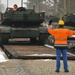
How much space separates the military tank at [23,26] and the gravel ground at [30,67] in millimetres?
7468

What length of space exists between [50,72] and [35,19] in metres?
10.4

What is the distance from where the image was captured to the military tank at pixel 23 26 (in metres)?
21.1

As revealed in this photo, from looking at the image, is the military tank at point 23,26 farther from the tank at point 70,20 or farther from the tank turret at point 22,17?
the tank at point 70,20

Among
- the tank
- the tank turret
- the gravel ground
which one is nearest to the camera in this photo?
the gravel ground

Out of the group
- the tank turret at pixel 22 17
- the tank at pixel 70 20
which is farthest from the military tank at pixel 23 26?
the tank at pixel 70 20

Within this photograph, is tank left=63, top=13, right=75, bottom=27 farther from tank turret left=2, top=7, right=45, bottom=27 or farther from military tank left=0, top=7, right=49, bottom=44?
tank turret left=2, top=7, right=45, bottom=27

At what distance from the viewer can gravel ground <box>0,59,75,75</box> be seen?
1112 centimetres

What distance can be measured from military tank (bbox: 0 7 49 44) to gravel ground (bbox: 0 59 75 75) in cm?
747

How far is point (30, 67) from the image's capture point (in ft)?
40.0

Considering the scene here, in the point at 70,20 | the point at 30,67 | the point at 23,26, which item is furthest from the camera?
the point at 70,20

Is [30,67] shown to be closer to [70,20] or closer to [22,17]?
[22,17]

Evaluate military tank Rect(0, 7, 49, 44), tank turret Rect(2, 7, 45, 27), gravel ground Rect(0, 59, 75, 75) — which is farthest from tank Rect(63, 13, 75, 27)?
gravel ground Rect(0, 59, 75, 75)

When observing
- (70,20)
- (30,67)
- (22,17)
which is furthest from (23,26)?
(30,67)

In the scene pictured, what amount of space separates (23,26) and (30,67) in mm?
9906
